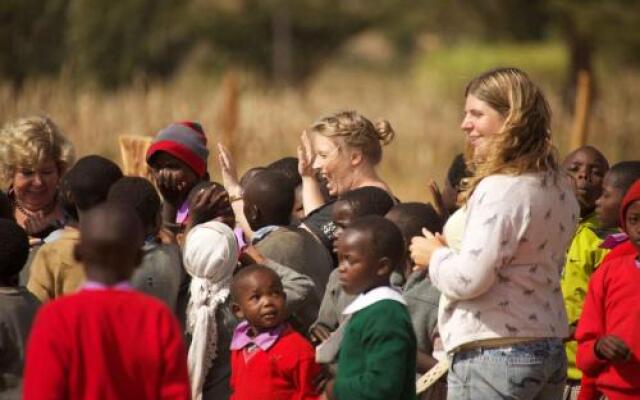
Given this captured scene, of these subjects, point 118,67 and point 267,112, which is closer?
point 267,112

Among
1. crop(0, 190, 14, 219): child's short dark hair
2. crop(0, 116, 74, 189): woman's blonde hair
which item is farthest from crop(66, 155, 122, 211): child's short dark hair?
crop(0, 116, 74, 189): woman's blonde hair

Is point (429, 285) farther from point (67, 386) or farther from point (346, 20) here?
point (346, 20)

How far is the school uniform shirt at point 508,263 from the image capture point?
18.9 ft

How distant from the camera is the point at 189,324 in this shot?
281 inches

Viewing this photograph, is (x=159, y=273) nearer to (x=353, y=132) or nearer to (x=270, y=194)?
(x=270, y=194)

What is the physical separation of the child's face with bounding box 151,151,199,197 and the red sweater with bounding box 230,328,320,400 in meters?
1.47

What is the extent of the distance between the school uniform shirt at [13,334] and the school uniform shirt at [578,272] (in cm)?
295

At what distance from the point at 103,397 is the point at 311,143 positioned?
3.71 m

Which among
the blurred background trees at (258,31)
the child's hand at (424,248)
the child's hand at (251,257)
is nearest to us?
the child's hand at (424,248)

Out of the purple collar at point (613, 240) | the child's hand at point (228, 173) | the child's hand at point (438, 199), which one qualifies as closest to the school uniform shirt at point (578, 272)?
the purple collar at point (613, 240)

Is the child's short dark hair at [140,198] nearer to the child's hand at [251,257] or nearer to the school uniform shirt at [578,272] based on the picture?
the child's hand at [251,257]

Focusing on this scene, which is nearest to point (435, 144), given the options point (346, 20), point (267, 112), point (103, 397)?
point (267, 112)

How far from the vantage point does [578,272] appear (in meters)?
7.98

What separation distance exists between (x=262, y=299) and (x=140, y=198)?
73 centimetres
